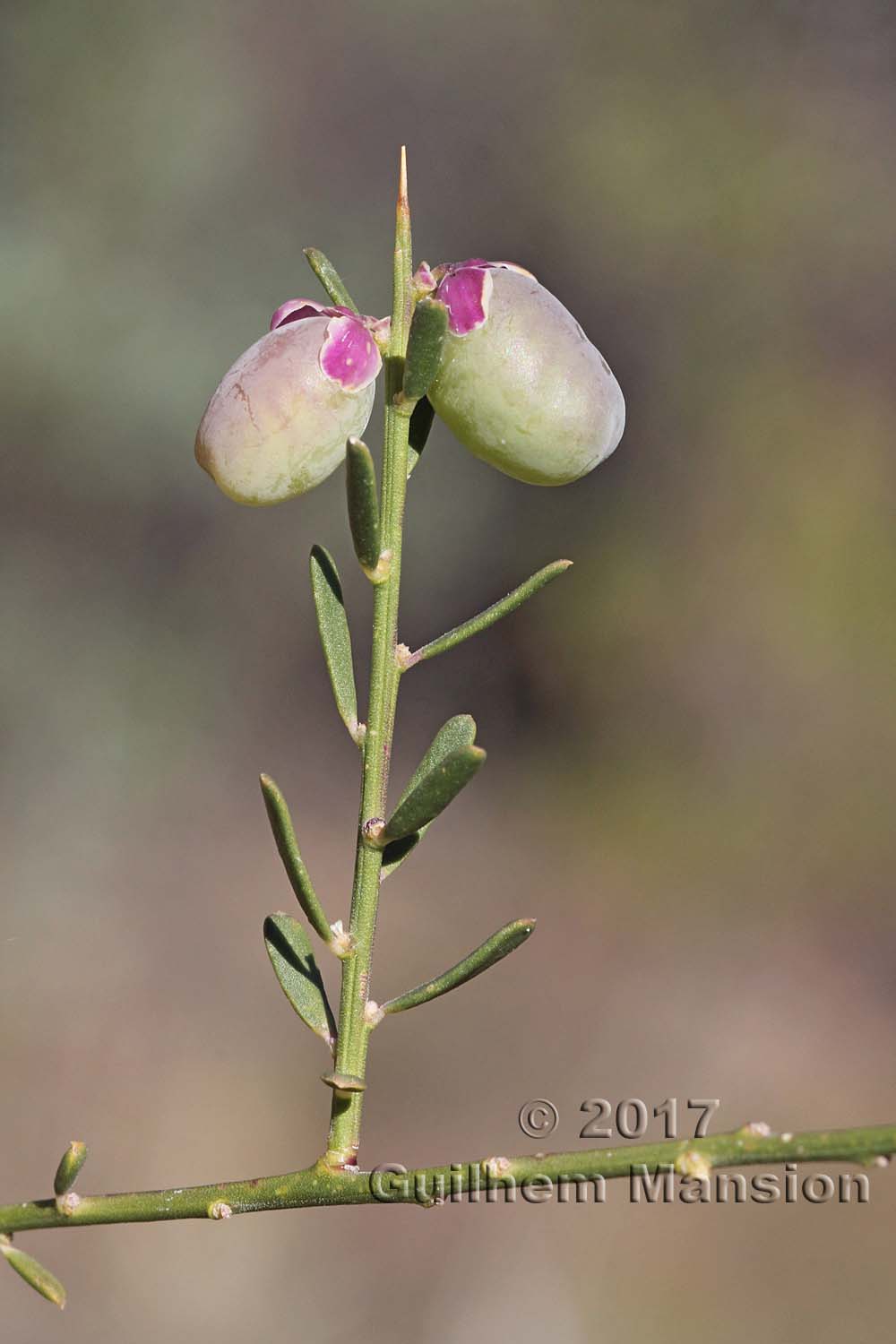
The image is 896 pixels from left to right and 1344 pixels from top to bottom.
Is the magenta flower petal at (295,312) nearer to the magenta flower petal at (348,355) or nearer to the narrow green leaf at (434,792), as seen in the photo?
the magenta flower petal at (348,355)

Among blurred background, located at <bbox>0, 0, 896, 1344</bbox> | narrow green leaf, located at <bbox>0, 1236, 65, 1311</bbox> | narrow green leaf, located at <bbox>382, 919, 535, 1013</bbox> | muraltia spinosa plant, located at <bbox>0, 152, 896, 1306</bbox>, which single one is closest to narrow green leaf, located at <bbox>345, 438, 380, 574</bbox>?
muraltia spinosa plant, located at <bbox>0, 152, 896, 1306</bbox>

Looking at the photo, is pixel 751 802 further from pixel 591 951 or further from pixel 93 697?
pixel 93 697

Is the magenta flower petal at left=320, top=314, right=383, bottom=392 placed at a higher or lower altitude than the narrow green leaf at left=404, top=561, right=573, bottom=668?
higher

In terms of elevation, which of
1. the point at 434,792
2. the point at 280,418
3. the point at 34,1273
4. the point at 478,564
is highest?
the point at 478,564

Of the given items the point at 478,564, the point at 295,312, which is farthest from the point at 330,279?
the point at 478,564

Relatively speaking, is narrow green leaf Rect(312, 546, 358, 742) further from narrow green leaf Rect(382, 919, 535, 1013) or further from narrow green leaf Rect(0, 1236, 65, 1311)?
narrow green leaf Rect(0, 1236, 65, 1311)

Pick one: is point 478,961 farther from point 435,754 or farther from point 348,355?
point 348,355
